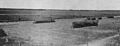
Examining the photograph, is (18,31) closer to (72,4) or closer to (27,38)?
(27,38)

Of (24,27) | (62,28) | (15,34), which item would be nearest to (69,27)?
(62,28)

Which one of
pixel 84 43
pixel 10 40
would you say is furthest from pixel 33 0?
pixel 84 43

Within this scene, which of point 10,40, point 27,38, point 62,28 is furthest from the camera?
point 62,28

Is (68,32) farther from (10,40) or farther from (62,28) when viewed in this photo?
(10,40)

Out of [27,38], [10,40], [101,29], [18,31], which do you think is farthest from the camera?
[101,29]

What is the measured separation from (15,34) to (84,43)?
117cm

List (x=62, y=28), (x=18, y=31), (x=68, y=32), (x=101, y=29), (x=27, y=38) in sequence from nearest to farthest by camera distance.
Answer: (x=27, y=38), (x=18, y=31), (x=68, y=32), (x=62, y=28), (x=101, y=29)

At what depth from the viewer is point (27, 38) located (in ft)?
7.45

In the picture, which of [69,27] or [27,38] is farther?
[69,27]

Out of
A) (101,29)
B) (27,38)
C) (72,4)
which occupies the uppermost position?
(72,4)

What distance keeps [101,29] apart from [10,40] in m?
1.94

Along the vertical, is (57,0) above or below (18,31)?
above

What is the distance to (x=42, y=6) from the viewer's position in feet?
8.57

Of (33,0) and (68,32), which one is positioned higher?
(33,0)
